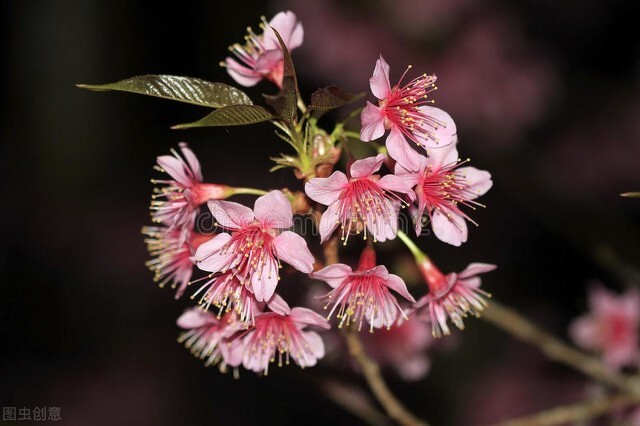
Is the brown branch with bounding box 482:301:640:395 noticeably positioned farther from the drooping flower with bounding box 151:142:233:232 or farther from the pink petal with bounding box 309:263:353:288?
the drooping flower with bounding box 151:142:233:232

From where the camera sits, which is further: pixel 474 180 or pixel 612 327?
pixel 612 327

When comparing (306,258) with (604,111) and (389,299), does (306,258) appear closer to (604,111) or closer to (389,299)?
(389,299)

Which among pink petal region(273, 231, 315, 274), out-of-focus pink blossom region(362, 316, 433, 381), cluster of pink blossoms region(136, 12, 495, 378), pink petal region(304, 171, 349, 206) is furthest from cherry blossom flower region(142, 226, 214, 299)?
out-of-focus pink blossom region(362, 316, 433, 381)

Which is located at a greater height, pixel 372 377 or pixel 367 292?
pixel 367 292

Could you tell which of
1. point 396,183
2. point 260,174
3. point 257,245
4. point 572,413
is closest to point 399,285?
point 396,183

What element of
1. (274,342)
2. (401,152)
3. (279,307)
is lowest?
(274,342)

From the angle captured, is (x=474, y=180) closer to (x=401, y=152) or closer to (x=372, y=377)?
(x=401, y=152)

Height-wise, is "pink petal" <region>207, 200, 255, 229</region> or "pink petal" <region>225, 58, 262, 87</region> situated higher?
"pink petal" <region>225, 58, 262, 87</region>
